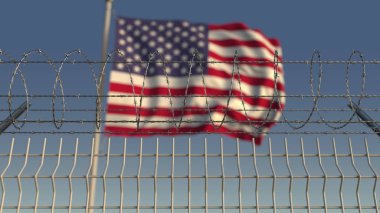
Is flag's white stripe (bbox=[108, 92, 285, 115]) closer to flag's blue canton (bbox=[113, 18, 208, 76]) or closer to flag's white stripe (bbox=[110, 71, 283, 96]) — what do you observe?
flag's white stripe (bbox=[110, 71, 283, 96])

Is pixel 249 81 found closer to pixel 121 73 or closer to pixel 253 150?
pixel 121 73

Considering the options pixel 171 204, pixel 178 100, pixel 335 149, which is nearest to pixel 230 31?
pixel 178 100

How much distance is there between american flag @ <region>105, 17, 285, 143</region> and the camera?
42.2 feet

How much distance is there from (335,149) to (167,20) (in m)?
7.93

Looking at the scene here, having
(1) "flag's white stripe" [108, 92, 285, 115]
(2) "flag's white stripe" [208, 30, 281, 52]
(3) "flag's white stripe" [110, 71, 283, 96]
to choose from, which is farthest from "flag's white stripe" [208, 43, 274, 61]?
(1) "flag's white stripe" [108, 92, 285, 115]

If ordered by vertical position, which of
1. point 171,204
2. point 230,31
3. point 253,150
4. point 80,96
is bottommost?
point 171,204

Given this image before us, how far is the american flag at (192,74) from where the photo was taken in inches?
507

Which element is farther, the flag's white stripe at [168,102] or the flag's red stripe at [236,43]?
the flag's red stripe at [236,43]

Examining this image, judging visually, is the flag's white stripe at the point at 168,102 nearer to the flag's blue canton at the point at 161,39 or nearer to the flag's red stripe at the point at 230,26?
the flag's blue canton at the point at 161,39

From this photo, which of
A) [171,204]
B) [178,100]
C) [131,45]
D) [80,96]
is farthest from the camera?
[131,45]

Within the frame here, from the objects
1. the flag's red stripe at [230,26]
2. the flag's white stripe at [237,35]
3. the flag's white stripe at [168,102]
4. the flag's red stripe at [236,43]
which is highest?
the flag's red stripe at [230,26]

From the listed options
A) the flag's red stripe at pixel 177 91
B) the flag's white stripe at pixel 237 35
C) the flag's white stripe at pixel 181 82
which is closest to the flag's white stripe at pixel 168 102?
the flag's red stripe at pixel 177 91

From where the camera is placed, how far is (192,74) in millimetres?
13367

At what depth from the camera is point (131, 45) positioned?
45.4 ft
